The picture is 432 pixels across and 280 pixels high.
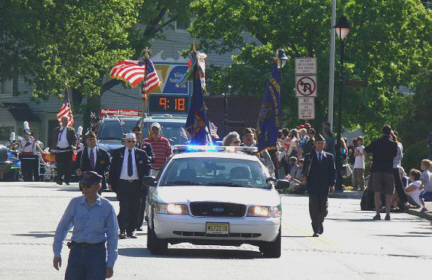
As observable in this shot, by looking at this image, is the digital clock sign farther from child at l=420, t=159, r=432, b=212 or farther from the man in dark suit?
the man in dark suit

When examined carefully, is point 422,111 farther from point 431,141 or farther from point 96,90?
point 96,90

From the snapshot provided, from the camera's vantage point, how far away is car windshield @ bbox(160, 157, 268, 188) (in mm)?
18406

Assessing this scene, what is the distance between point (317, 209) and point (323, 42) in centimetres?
3398

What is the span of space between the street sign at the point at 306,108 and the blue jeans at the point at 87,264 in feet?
90.1

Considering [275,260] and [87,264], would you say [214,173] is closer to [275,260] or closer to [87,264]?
[275,260]

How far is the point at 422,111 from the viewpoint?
45594 mm

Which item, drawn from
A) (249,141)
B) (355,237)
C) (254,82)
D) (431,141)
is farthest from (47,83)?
(355,237)

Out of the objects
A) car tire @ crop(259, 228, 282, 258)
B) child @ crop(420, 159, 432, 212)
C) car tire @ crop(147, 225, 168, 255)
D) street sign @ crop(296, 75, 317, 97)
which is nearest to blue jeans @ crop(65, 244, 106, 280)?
car tire @ crop(147, 225, 168, 255)

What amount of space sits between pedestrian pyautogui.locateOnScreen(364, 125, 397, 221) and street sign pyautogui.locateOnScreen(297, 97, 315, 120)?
417 inches

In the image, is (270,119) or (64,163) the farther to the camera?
(64,163)

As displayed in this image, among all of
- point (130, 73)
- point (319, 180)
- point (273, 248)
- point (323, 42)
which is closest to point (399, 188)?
point (319, 180)

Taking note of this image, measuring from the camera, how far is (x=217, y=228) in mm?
17312

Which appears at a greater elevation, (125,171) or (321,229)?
(125,171)

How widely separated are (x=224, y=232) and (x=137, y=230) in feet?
16.5
